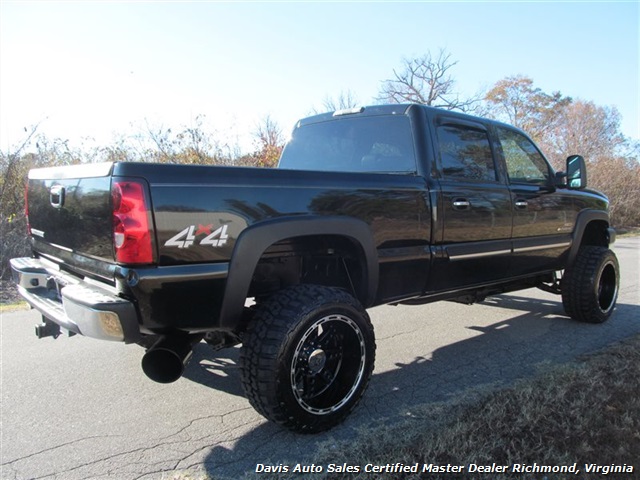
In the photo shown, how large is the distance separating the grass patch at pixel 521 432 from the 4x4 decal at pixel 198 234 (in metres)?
1.19

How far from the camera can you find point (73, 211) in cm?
263

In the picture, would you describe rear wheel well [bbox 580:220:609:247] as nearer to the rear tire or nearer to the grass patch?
the rear tire

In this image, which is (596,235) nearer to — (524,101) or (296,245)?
(296,245)

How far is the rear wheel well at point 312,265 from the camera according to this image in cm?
291

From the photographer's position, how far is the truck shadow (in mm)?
2582

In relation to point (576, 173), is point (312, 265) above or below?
below

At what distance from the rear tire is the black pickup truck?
84cm

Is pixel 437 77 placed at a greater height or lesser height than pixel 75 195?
greater

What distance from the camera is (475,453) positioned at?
242 centimetres

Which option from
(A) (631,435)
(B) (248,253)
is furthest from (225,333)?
(A) (631,435)

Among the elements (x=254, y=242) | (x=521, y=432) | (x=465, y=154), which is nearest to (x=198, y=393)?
(x=254, y=242)

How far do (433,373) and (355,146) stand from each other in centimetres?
195

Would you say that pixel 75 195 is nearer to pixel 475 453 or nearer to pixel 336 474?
pixel 336 474

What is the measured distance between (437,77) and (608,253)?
27.3 metres
